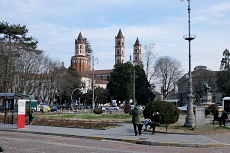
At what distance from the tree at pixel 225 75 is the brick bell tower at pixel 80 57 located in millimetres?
82164

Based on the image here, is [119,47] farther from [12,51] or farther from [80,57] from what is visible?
[12,51]

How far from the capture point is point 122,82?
3514 inches

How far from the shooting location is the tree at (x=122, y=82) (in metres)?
87.9

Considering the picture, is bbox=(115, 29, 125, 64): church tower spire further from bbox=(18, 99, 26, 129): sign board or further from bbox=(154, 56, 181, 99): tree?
bbox=(18, 99, 26, 129): sign board

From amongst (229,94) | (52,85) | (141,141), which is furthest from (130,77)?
(141,141)

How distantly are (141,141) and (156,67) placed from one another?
58.8m

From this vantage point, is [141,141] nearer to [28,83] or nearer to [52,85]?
[28,83]

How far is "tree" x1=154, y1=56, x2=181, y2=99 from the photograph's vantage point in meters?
73.8

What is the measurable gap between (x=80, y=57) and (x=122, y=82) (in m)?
83.6

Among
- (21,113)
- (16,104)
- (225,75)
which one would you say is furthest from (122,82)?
(21,113)

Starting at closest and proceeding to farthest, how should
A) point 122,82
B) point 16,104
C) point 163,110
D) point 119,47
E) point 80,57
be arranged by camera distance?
point 163,110, point 16,104, point 122,82, point 80,57, point 119,47

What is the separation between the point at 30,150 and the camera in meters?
12.6

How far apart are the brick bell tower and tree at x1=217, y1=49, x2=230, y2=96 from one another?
270 feet

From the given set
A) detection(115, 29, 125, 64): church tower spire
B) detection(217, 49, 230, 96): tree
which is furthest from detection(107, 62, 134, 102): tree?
detection(115, 29, 125, 64): church tower spire
